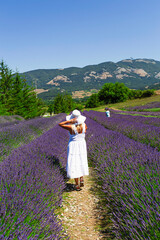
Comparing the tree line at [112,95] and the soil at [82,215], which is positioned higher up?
the tree line at [112,95]

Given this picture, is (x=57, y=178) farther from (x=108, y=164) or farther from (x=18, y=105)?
(x=18, y=105)

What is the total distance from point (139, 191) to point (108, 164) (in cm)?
123

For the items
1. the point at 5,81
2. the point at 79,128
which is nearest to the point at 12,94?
the point at 5,81

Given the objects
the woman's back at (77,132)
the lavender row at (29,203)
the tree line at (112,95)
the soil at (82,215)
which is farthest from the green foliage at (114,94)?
the lavender row at (29,203)

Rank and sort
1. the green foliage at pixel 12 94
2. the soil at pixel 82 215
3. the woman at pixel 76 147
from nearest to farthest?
the soil at pixel 82 215 → the woman at pixel 76 147 → the green foliage at pixel 12 94

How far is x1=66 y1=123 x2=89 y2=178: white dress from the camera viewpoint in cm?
306

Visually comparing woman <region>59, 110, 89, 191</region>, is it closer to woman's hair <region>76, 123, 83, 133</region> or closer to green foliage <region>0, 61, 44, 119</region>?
woman's hair <region>76, 123, 83, 133</region>

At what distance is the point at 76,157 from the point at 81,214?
35.8 inches

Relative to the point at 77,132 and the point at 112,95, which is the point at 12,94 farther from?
the point at 112,95

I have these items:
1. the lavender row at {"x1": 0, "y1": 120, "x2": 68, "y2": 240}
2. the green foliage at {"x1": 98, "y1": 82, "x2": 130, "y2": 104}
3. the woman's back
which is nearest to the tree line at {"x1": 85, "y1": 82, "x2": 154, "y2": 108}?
the green foliage at {"x1": 98, "y1": 82, "x2": 130, "y2": 104}

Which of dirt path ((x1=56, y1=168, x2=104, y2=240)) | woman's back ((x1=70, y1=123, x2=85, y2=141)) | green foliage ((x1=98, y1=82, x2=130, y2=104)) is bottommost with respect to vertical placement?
dirt path ((x1=56, y1=168, x2=104, y2=240))

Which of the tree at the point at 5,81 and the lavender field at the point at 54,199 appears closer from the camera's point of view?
the lavender field at the point at 54,199

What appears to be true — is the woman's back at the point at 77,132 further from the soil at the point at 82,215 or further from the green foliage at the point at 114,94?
the green foliage at the point at 114,94

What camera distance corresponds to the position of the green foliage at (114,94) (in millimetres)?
69338
